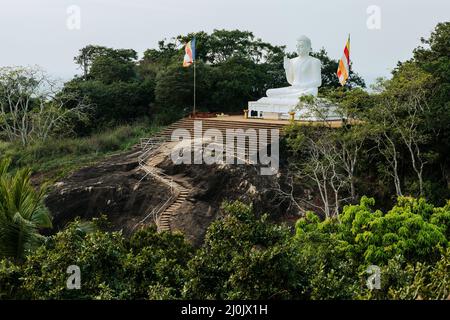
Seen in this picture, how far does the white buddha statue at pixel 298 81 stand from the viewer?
28.5 metres

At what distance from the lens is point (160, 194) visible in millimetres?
23547

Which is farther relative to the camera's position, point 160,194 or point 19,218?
point 160,194

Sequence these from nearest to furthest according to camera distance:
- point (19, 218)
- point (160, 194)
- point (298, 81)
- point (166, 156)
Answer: point (19, 218) < point (160, 194) < point (166, 156) < point (298, 81)

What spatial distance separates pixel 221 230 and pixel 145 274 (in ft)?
4.70

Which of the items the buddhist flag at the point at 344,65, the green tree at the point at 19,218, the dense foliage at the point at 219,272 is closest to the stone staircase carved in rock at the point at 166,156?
the buddhist flag at the point at 344,65

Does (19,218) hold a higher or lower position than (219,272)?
higher

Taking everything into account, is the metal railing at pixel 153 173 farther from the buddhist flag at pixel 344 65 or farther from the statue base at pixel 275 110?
the buddhist flag at pixel 344 65

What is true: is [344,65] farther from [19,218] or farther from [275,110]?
[19,218]

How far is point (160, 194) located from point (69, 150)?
7184 mm

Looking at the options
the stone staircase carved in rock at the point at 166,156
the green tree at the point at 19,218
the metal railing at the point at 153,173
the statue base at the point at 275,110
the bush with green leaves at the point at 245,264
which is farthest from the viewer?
the statue base at the point at 275,110

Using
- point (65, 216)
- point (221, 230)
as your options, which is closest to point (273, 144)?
point (65, 216)

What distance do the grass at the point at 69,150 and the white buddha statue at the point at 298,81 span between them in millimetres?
4995

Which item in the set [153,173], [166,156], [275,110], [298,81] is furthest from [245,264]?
[298,81]

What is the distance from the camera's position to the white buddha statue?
1120 inches
